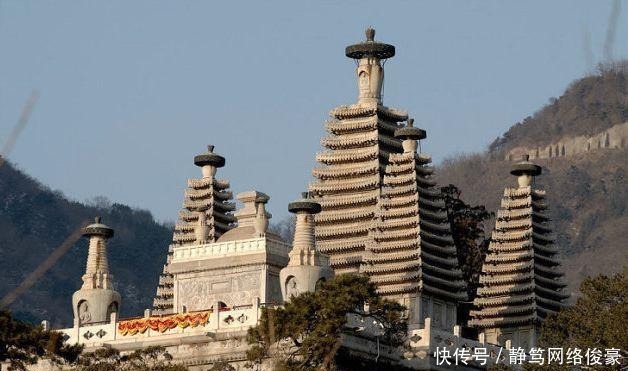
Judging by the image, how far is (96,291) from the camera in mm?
99250

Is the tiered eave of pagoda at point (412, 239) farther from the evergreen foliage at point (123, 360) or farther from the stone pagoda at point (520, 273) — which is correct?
the evergreen foliage at point (123, 360)

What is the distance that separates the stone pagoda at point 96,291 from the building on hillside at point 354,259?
6 cm

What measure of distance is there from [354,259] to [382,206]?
292cm

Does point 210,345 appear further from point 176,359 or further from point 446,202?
point 446,202

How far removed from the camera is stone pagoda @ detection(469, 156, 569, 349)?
108938 millimetres

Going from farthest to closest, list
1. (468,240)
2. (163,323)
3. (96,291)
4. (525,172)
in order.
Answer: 1. (468,240)
2. (525,172)
3. (96,291)
4. (163,323)

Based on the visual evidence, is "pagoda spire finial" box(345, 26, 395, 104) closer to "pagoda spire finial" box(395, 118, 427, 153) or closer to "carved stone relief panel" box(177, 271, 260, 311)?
"pagoda spire finial" box(395, 118, 427, 153)

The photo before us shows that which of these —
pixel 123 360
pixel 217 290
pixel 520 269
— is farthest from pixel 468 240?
pixel 123 360

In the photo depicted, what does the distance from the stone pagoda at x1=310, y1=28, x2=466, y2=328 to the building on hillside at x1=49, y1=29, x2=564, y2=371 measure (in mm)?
70

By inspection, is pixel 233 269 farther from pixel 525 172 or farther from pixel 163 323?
pixel 525 172

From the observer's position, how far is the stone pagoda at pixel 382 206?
106 m

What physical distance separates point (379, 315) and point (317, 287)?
9.56 ft

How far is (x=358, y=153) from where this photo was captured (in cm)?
11394

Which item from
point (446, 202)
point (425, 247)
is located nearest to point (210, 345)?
point (425, 247)
